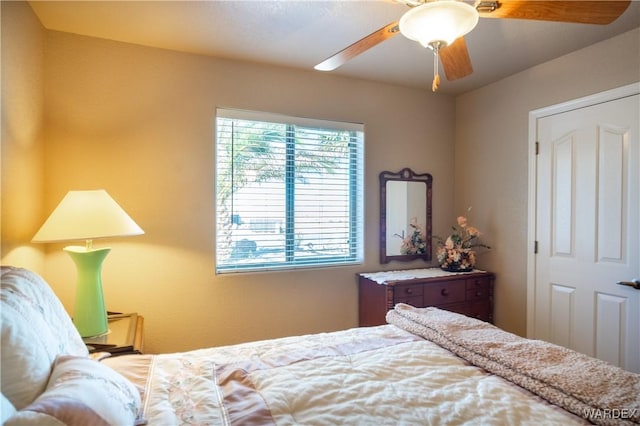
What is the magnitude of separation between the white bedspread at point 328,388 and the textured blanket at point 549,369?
42 millimetres

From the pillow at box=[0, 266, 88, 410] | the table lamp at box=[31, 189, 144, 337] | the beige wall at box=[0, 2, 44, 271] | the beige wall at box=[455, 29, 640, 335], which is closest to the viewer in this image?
the pillow at box=[0, 266, 88, 410]

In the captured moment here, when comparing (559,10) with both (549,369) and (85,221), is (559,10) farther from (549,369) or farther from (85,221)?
(85,221)

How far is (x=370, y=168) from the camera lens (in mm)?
3047

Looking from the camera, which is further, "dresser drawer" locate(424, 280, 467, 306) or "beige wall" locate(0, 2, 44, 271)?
"dresser drawer" locate(424, 280, 467, 306)

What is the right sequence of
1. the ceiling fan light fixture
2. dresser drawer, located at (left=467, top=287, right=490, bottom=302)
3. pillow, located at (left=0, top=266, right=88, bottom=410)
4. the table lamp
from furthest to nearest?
dresser drawer, located at (left=467, top=287, right=490, bottom=302)
the table lamp
the ceiling fan light fixture
pillow, located at (left=0, top=266, right=88, bottom=410)

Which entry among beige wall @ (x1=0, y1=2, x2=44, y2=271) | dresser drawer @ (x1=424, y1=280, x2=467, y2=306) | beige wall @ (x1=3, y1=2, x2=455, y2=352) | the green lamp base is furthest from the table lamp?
dresser drawer @ (x1=424, y1=280, x2=467, y2=306)

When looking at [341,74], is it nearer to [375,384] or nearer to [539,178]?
[539,178]

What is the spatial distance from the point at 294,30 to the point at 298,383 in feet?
6.47

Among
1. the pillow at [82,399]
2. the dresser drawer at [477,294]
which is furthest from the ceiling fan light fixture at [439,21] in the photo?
the dresser drawer at [477,294]

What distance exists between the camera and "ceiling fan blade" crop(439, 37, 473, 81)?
1.56 m

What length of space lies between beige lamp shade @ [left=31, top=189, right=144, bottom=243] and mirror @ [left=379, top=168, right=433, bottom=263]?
1.99 metres

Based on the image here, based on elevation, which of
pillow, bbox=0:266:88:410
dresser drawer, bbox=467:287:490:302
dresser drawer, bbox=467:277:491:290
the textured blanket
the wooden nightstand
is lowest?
dresser drawer, bbox=467:287:490:302

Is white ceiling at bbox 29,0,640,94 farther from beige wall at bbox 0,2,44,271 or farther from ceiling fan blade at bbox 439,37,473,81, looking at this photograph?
ceiling fan blade at bbox 439,37,473,81

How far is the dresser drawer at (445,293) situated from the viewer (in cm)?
275
